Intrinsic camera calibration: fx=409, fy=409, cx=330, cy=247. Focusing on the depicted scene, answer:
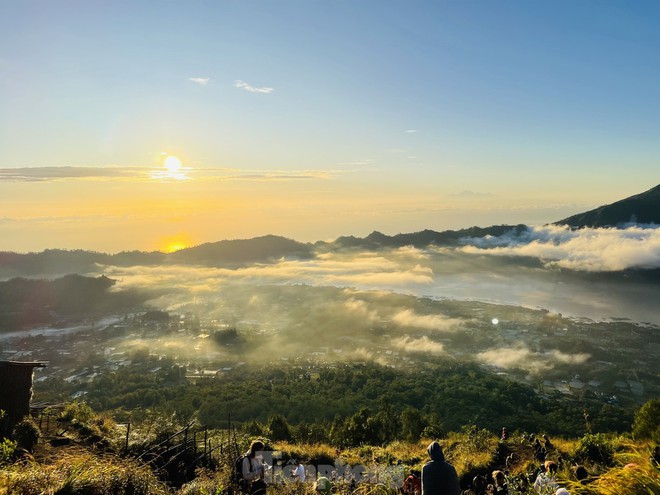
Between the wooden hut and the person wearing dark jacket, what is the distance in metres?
19.0

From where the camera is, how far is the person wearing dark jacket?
19.6 feet

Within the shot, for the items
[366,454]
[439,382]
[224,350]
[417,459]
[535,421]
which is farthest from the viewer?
[224,350]

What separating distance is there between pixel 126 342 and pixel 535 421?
18261 centimetres

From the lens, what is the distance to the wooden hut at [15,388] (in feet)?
58.9

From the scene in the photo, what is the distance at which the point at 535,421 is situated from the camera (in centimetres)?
6919

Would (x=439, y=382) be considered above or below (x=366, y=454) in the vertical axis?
below

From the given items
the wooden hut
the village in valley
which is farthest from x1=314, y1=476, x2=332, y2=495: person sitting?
the village in valley

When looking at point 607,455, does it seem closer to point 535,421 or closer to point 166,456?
point 166,456

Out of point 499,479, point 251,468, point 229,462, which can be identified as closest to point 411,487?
point 499,479

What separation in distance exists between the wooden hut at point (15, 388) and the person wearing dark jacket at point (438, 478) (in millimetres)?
19044

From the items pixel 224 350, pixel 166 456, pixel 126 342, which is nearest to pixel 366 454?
pixel 166 456

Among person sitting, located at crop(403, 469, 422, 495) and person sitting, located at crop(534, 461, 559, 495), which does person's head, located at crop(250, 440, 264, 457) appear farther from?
person sitting, located at crop(534, 461, 559, 495)

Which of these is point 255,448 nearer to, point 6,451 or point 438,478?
point 438,478

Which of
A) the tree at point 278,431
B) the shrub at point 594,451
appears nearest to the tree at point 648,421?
the shrub at point 594,451
